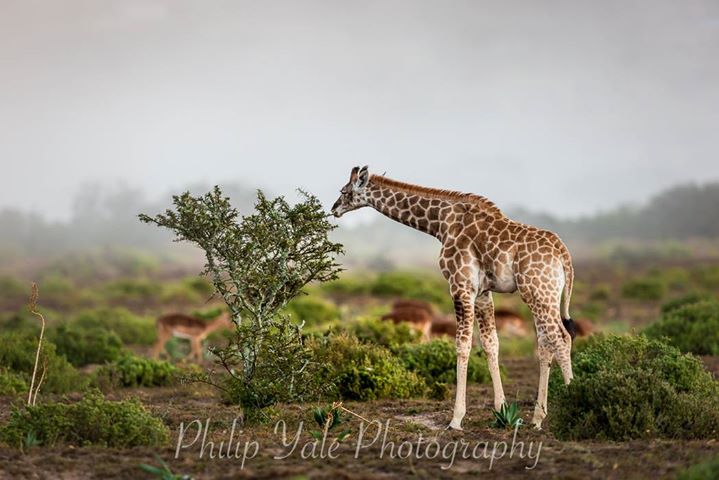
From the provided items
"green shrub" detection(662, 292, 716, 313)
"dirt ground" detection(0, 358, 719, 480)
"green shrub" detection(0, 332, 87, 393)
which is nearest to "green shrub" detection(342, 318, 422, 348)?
"green shrub" detection(0, 332, 87, 393)

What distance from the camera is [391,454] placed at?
9.15 metres

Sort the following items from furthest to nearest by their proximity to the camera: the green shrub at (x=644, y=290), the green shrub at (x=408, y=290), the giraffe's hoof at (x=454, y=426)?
1. the green shrub at (x=644, y=290)
2. the green shrub at (x=408, y=290)
3. the giraffe's hoof at (x=454, y=426)

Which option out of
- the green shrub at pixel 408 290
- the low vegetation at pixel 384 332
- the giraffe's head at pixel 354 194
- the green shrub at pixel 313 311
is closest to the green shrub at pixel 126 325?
the green shrub at pixel 313 311

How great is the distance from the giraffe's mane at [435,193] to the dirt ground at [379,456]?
3047 mm

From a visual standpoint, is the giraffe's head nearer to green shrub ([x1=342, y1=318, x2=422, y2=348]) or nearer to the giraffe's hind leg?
the giraffe's hind leg

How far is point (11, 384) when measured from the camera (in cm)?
1486

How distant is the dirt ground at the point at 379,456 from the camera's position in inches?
322

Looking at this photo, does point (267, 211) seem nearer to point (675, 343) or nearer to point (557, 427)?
point (557, 427)

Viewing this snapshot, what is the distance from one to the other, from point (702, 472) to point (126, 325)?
80.7ft

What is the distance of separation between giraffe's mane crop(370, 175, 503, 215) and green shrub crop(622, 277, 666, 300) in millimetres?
38760

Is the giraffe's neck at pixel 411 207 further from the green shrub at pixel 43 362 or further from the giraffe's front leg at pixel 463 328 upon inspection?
the green shrub at pixel 43 362

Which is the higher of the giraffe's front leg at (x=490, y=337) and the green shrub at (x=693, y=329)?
the green shrub at (x=693, y=329)

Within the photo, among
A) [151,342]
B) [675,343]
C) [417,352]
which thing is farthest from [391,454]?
[151,342]

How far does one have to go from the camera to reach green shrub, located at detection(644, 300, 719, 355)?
1930cm
